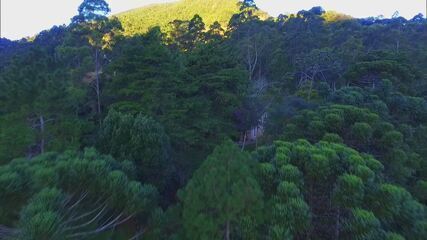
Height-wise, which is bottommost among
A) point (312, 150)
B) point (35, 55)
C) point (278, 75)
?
point (278, 75)

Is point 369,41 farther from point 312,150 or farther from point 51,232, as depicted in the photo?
point 51,232

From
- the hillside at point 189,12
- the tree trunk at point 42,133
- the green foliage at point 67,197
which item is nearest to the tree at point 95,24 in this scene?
the tree trunk at point 42,133

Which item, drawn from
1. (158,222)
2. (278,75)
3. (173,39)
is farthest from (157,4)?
(158,222)

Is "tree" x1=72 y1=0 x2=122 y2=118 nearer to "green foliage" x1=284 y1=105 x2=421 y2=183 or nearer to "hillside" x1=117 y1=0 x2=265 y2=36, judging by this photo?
"green foliage" x1=284 y1=105 x2=421 y2=183

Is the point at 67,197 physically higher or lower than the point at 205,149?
higher

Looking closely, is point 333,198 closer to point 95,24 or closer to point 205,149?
point 205,149

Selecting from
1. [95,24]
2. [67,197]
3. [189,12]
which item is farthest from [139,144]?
[189,12]
